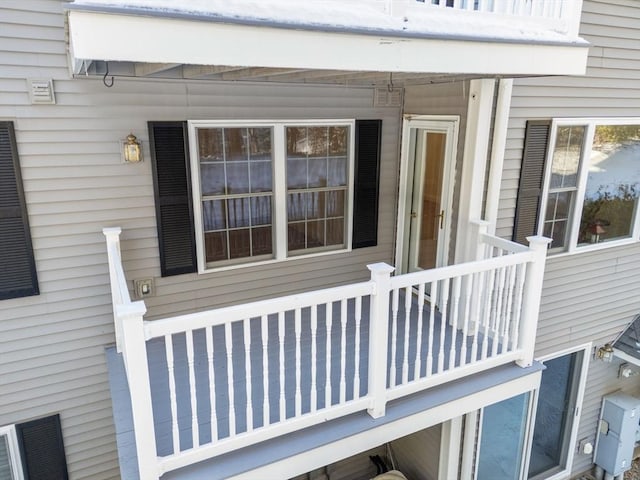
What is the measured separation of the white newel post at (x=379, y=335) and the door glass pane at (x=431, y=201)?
6.29 feet

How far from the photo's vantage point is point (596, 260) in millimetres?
5637

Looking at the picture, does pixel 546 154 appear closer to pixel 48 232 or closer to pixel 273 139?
pixel 273 139

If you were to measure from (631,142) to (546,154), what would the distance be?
1.51m

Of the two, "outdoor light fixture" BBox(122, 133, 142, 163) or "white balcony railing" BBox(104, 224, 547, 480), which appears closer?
"white balcony railing" BBox(104, 224, 547, 480)

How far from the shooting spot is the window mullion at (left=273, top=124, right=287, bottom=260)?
445cm

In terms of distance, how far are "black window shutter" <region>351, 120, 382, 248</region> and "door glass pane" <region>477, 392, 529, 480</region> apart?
2391mm

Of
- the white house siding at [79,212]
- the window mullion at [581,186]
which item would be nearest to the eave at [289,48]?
the white house siding at [79,212]

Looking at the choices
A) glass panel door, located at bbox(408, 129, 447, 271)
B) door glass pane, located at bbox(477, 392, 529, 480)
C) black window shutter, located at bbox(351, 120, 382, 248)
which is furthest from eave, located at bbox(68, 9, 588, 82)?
door glass pane, located at bbox(477, 392, 529, 480)

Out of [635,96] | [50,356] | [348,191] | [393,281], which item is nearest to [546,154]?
[635,96]

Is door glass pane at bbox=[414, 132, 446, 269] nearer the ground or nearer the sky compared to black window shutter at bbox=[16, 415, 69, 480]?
nearer the sky

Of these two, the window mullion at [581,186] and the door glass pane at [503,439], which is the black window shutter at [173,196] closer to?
the door glass pane at [503,439]

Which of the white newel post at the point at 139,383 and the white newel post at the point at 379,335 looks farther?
the white newel post at the point at 379,335

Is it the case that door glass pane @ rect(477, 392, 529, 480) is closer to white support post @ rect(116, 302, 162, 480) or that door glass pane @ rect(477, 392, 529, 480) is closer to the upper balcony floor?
the upper balcony floor

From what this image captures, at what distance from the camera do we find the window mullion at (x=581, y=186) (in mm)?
5098
